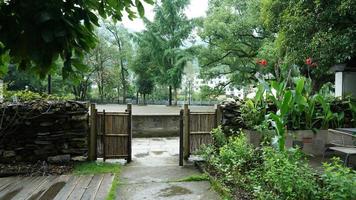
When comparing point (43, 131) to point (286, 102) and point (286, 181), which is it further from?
point (286, 181)

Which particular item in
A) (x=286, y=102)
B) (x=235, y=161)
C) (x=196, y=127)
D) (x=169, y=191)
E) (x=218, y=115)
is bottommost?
(x=169, y=191)

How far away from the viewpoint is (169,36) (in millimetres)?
22969

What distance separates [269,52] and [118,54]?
16598 millimetres

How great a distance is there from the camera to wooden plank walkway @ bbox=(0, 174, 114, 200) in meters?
4.20

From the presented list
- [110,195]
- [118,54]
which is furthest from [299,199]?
[118,54]

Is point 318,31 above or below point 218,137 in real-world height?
above

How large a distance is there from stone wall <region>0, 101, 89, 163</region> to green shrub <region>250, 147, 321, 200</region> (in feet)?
12.5

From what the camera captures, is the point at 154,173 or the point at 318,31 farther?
the point at 318,31

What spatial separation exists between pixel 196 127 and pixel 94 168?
2129mm

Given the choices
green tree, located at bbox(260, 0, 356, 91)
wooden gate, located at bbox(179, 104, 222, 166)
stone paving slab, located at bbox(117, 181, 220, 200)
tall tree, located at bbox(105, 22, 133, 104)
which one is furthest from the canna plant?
tall tree, located at bbox(105, 22, 133, 104)

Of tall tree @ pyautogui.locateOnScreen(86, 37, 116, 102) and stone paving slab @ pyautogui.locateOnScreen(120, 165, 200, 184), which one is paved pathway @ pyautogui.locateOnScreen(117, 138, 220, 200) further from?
tall tree @ pyautogui.locateOnScreen(86, 37, 116, 102)

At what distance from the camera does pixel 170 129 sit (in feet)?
32.0

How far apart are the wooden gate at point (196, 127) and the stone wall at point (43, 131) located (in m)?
2.00

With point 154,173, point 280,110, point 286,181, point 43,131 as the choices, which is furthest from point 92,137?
point 286,181
